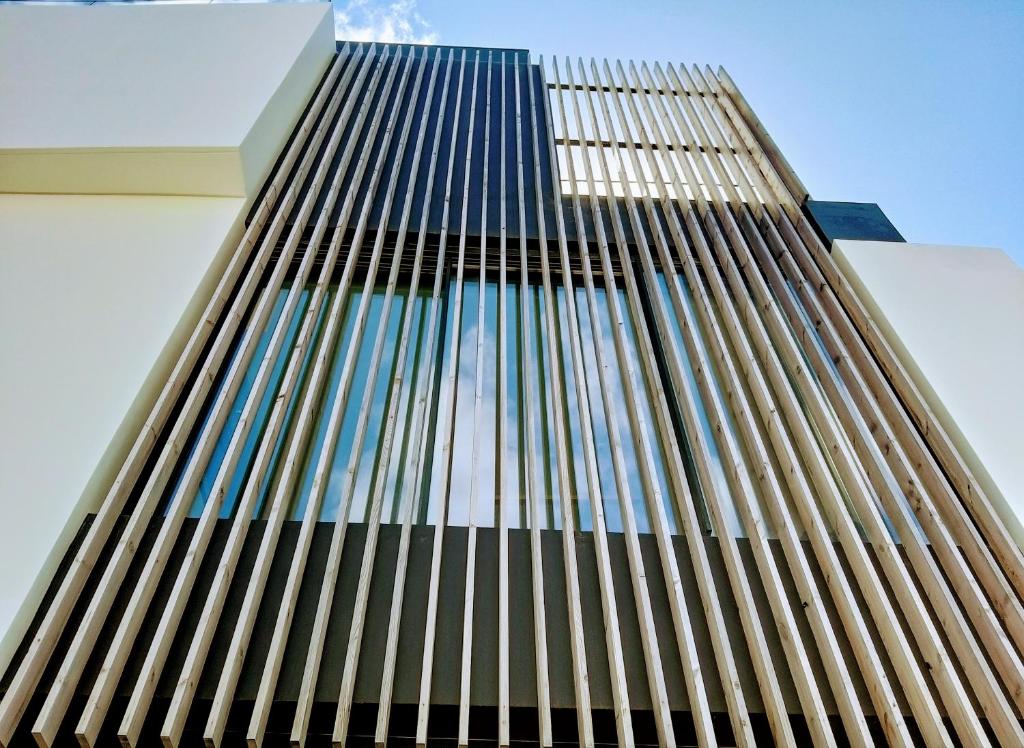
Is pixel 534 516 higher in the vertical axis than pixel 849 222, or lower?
lower

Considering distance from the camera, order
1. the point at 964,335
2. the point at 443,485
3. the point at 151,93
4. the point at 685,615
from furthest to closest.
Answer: the point at 151,93, the point at 964,335, the point at 443,485, the point at 685,615

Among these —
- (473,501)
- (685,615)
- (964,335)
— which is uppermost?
(964,335)

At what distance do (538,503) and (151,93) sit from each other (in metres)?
4.01

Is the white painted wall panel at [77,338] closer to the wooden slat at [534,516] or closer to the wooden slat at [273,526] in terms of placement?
the wooden slat at [273,526]

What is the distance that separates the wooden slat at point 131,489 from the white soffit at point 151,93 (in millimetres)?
489

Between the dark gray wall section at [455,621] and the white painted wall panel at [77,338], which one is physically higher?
the white painted wall panel at [77,338]

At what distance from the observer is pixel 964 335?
344 centimetres

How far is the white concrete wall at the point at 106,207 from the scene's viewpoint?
257cm

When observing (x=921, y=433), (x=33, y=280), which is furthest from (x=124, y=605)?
(x=921, y=433)

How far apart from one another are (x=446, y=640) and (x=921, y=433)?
2.51 meters

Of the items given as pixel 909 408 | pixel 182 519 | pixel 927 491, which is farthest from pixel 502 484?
pixel 909 408

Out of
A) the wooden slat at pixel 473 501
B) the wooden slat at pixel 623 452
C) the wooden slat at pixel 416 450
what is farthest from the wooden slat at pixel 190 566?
the wooden slat at pixel 623 452

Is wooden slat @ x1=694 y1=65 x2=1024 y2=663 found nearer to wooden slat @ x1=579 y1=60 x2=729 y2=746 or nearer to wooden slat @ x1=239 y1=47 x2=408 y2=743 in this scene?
wooden slat @ x1=579 y1=60 x2=729 y2=746

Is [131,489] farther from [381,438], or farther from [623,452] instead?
[623,452]
